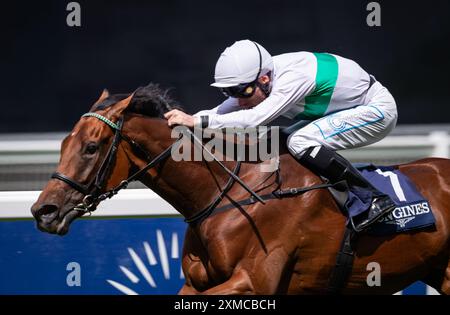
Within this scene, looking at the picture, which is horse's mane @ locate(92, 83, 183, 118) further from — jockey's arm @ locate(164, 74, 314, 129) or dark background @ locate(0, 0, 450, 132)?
dark background @ locate(0, 0, 450, 132)

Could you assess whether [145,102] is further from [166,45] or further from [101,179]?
[166,45]

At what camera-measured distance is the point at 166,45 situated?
34.8ft

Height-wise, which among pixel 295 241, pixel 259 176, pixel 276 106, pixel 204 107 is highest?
pixel 276 106

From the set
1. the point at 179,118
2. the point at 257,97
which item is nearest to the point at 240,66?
the point at 257,97

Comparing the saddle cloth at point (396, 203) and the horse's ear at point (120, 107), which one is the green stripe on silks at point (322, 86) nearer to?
the saddle cloth at point (396, 203)

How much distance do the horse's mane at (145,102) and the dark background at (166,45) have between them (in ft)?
20.2

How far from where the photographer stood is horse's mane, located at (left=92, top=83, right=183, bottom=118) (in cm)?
403

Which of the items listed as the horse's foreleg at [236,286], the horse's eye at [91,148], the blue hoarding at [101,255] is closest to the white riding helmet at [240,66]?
the horse's eye at [91,148]

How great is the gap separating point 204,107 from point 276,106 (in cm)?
638

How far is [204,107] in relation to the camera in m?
10.3

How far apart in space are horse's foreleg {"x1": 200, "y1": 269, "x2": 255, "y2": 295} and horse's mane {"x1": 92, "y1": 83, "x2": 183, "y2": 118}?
2.89ft

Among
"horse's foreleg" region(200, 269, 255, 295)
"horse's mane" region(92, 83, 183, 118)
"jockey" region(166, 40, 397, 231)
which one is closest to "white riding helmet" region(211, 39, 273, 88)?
"jockey" region(166, 40, 397, 231)

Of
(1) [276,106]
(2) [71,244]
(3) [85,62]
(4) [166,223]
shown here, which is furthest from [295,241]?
(3) [85,62]
